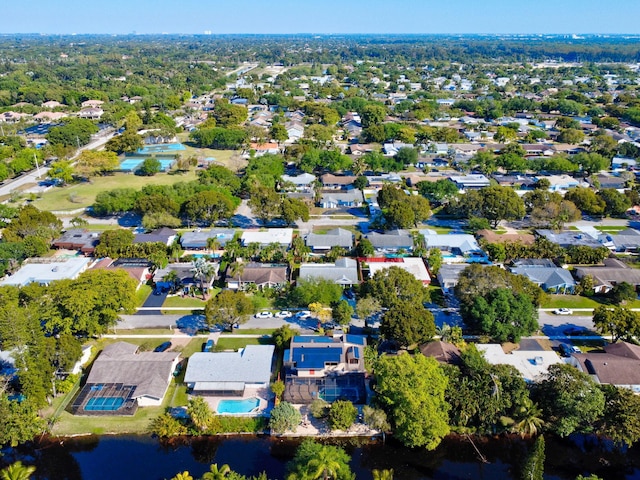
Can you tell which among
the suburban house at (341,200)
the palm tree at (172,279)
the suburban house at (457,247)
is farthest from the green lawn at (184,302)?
the suburban house at (341,200)

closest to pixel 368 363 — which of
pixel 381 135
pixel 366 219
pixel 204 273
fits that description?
pixel 204 273

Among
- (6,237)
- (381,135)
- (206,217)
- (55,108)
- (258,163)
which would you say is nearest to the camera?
(6,237)

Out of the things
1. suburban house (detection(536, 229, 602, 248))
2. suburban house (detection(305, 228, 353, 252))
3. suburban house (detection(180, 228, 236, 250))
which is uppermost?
suburban house (detection(536, 229, 602, 248))

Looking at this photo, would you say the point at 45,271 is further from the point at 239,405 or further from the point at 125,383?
the point at 239,405


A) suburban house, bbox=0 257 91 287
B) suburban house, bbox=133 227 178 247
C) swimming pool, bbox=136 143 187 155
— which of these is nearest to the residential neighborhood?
suburban house, bbox=0 257 91 287

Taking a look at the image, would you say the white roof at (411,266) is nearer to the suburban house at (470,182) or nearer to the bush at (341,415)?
the bush at (341,415)

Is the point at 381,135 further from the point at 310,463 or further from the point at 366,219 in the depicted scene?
the point at 310,463

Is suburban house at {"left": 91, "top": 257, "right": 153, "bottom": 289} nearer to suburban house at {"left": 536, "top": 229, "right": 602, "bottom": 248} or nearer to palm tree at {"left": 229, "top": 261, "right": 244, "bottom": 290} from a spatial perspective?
palm tree at {"left": 229, "top": 261, "right": 244, "bottom": 290}
